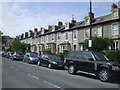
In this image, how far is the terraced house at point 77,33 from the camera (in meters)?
27.2

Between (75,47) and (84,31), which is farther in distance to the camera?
(75,47)

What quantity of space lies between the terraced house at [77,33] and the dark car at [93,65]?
14.4 metres

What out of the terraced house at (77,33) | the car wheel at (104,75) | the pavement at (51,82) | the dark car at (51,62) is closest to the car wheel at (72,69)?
the pavement at (51,82)

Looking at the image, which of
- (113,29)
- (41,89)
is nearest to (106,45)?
(113,29)

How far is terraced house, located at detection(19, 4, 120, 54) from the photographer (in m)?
27.2

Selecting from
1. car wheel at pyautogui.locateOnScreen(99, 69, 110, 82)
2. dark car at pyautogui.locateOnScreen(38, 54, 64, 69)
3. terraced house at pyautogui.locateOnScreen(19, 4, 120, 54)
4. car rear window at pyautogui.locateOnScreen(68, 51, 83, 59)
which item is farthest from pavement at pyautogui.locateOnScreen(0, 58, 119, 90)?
terraced house at pyautogui.locateOnScreen(19, 4, 120, 54)

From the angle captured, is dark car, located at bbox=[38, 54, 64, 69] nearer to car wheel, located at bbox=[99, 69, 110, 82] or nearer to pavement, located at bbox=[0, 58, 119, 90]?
pavement, located at bbox=[0, 58, 119, 90]

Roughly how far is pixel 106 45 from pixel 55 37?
22650 mm

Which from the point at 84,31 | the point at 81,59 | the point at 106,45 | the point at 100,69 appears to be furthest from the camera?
the point at 84,31

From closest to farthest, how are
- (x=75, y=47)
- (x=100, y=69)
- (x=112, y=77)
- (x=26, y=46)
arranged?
(x=112, y=77) < (x=100, y=69) < (x=75, y=47) < (x=26, y=46)

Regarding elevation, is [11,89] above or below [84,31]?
below

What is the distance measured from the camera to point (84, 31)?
32.8 meters

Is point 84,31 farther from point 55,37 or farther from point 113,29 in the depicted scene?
point 55,37

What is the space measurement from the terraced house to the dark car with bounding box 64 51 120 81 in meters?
14.4
